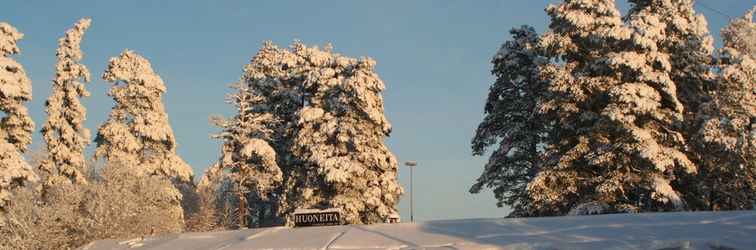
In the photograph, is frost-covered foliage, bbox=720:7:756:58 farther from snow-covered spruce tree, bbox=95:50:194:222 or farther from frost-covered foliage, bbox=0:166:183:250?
snow-covered spruce tree, bbox=95:50:194:222

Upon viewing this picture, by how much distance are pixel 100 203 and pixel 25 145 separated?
7465 millimetres

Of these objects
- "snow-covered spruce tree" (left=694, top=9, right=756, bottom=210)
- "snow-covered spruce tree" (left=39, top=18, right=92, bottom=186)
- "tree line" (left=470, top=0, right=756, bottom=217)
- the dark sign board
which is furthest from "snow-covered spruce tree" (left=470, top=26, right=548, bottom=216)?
"snow-covered spruce tree" (left=39, top=18, right=92, bottom=186)

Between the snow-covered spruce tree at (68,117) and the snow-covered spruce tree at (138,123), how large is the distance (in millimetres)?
2461

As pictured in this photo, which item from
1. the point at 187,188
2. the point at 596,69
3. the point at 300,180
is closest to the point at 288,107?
the point at 300,180

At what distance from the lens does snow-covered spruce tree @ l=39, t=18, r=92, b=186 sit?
43719 millimetres

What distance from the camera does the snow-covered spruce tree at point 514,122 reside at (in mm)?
40125

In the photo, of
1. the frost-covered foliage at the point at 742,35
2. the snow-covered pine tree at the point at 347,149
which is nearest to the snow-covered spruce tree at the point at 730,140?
the frost-covered foliage at the point at 742,35

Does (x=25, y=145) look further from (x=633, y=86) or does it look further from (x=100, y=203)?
(x=633, y=86)

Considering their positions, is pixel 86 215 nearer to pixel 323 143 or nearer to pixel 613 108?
pixel 323 143

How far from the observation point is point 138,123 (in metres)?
47.8

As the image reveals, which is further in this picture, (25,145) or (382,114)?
(382,114)

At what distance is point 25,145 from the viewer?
4106 centimetres

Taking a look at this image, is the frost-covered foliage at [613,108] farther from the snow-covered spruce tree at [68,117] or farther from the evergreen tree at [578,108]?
the snow-covered spruce tree at [68,117]

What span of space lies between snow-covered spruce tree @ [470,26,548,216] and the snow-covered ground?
15586 mm
